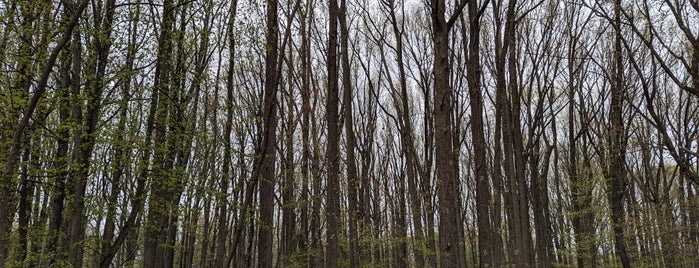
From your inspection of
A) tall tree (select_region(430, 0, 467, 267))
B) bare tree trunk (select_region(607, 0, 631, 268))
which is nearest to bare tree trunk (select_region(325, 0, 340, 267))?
tall tree (select_region(430, 0, 467, 267))

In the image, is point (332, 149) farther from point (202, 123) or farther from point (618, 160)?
point (618, 160)

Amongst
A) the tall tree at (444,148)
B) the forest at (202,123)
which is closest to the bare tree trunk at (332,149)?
the forest at (202,123)

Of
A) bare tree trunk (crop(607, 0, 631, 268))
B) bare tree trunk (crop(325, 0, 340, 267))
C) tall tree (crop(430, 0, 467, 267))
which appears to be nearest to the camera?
tall tree (crop(430, 0, 467, 267))

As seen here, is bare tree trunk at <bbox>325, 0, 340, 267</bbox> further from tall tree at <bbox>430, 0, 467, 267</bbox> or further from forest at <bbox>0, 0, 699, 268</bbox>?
tall tree at <bbox>430, 0, 467, 267</bbox>

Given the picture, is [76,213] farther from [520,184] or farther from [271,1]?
[520,184]

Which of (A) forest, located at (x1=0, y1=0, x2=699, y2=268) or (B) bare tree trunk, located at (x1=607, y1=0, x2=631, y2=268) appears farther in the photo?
(B) bare tree trunk, located at (x1=607, y1=0, x2=631, y2=268)

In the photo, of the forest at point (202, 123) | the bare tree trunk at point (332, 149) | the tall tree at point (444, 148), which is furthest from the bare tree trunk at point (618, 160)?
the bare tree trunk at point (332, 149)

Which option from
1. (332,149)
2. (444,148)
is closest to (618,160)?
(332,149)

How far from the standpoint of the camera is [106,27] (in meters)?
6.97

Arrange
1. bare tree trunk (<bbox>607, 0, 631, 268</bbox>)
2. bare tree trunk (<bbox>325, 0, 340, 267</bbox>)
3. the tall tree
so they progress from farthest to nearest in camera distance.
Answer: bare tree trunk (<bbox>607, 0, 631, 268</bbox>) < bare tree trunk (<bbox>325, 0, 340, 267</bbox>) < the tall tree

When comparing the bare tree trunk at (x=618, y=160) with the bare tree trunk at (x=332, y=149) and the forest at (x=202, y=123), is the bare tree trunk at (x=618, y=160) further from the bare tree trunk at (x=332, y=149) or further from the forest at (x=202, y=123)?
the bare tree trunk at (x=332, y=149)

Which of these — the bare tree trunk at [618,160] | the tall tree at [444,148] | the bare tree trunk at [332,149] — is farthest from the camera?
the bare tree trunk at [618,160]

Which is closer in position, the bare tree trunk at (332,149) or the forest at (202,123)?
the forest at (202,123)

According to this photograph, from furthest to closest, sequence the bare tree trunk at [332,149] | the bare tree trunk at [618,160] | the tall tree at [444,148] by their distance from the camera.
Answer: the bare tree trunk at [618,160]
the bare tree trunk at [332,149]
the tall tree at [444,148]
